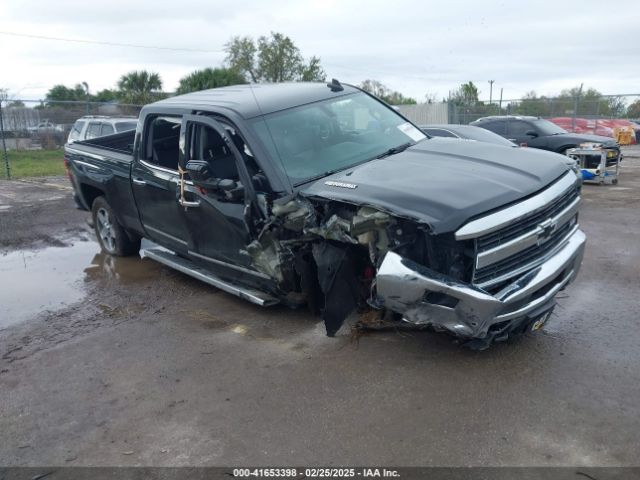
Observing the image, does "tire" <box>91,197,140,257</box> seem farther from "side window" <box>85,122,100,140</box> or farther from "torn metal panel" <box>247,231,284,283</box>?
"side window" <box>85,122,100,140</box>

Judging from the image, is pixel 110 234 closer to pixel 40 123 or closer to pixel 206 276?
pixel 206 276

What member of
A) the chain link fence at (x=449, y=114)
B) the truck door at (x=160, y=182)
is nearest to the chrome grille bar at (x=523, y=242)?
the truck door at (x=160, y=182)

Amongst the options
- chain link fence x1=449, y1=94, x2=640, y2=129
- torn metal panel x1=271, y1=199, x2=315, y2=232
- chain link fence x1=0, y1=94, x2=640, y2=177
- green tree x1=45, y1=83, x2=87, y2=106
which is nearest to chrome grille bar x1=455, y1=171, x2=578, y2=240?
torn metal panel x1=271, y1=199, x2=315, y2=232

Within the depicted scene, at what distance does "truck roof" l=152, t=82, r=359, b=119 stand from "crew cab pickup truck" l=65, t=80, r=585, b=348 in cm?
2

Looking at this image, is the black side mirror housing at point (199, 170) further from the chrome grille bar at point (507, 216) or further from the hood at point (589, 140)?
the hood at point (589, 140)

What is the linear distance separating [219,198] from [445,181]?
2.00m

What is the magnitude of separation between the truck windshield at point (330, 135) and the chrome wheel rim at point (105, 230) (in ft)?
12.0

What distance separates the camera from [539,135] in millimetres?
14250

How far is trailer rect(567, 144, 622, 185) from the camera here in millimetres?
12781

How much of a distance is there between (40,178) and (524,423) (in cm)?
1793

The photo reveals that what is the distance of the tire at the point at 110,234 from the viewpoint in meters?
7.68

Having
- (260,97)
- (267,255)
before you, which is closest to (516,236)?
(267,255)

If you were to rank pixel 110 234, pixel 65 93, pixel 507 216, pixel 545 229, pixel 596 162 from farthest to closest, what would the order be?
pixel 65 93, pixel 596 162, pixel 110 234, pixel 545 229, pixel 507 216

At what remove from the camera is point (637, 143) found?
91.6 ft
